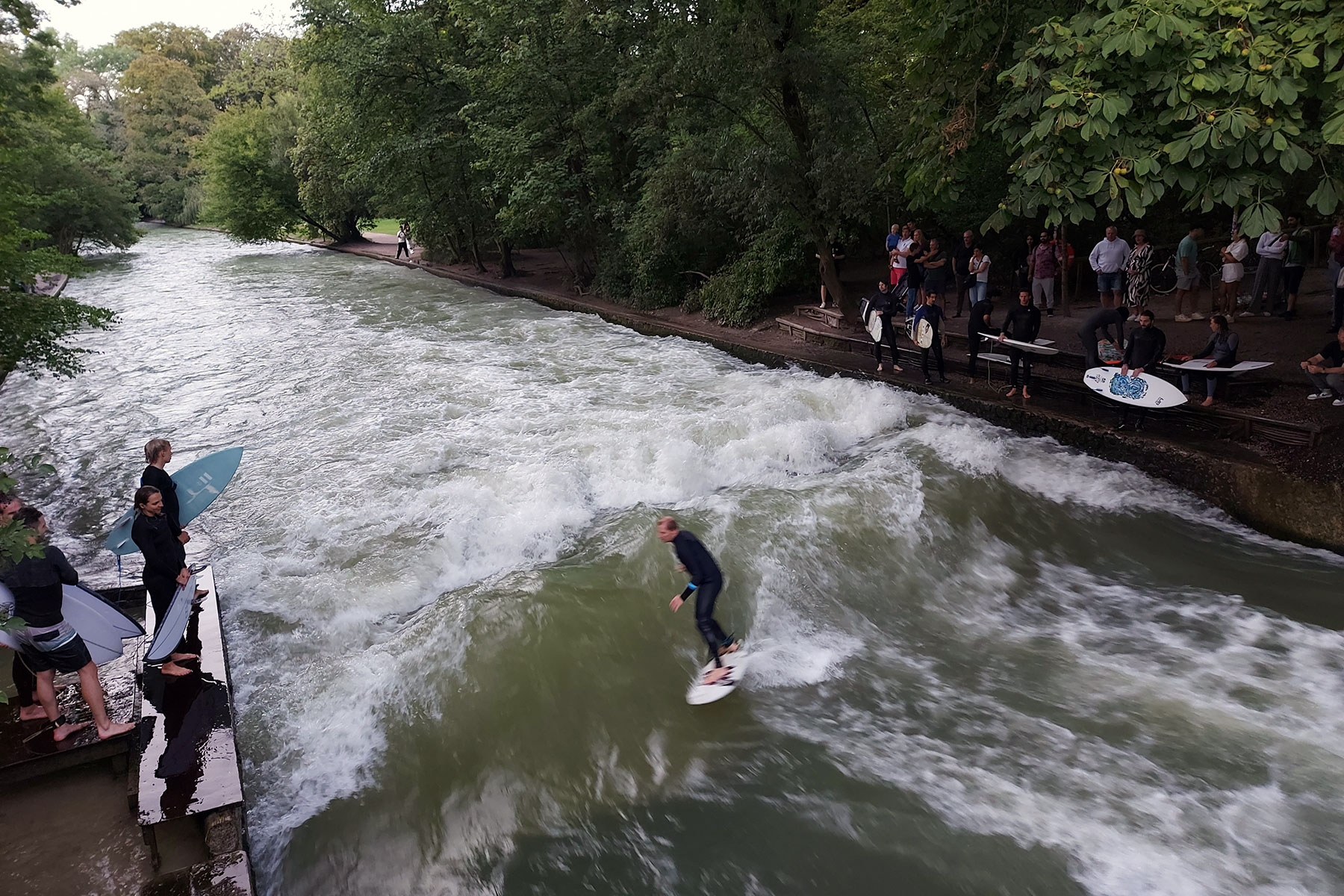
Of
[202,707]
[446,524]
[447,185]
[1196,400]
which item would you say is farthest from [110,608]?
[447,185]

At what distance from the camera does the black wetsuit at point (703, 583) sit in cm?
670

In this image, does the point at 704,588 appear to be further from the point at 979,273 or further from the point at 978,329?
the point at 979,273

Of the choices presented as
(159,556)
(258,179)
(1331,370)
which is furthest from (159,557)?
(258,179)

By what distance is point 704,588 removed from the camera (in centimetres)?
676

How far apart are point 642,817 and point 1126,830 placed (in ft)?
10.4

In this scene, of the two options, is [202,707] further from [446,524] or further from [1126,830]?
[1126,830]

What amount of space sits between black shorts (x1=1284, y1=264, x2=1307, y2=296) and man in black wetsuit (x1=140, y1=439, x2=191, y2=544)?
1412 centimetres

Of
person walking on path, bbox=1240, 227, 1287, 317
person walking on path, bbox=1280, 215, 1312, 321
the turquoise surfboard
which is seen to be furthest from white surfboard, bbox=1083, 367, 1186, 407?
the turquoise surfboard

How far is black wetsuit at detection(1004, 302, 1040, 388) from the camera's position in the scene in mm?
11352

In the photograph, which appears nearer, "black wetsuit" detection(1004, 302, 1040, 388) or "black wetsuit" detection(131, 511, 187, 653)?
"black wetsuit" detection(131, 511, 187, 653)

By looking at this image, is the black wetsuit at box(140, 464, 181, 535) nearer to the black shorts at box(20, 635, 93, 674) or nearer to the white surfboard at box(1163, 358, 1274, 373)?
the black shorts at box(20, 635, 93, 674)

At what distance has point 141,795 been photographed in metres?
5.16

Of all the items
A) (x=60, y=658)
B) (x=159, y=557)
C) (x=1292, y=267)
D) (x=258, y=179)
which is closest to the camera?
(x=60, y=658)

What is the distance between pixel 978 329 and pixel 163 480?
10550 mm
